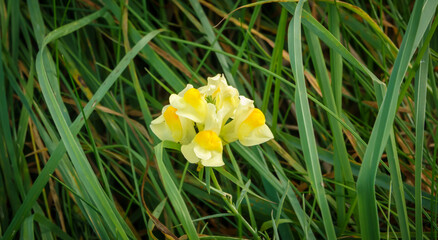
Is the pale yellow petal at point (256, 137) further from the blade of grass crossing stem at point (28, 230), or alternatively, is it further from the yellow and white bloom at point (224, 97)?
the blade of grass crossing stem at point (28, 230)

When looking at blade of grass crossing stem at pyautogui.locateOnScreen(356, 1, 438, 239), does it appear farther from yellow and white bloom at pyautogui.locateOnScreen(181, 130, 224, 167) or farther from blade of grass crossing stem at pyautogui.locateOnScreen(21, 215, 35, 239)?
blade of grass crossing stem at pyautogui.locateOnScreen(21, 215, 35, 239)

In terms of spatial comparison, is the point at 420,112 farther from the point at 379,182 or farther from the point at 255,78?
the point at 255,78

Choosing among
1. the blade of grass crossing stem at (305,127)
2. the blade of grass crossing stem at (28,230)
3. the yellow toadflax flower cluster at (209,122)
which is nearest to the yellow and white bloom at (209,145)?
the yellow toadflax flower cluster at (209,122)

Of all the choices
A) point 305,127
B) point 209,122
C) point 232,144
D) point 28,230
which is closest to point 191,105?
point 209,122

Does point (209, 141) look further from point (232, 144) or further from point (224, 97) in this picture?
point (232, 144)

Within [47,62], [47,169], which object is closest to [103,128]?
[47,62]

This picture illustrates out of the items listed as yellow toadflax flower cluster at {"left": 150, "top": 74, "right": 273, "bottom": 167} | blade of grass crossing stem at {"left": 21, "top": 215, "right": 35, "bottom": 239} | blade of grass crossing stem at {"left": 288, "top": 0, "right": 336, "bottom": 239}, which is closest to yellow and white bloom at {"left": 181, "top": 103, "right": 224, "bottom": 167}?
yellow toadflax flower cluster at {"left": 150, "top": 74, "right": 273, "bottom": 167}
